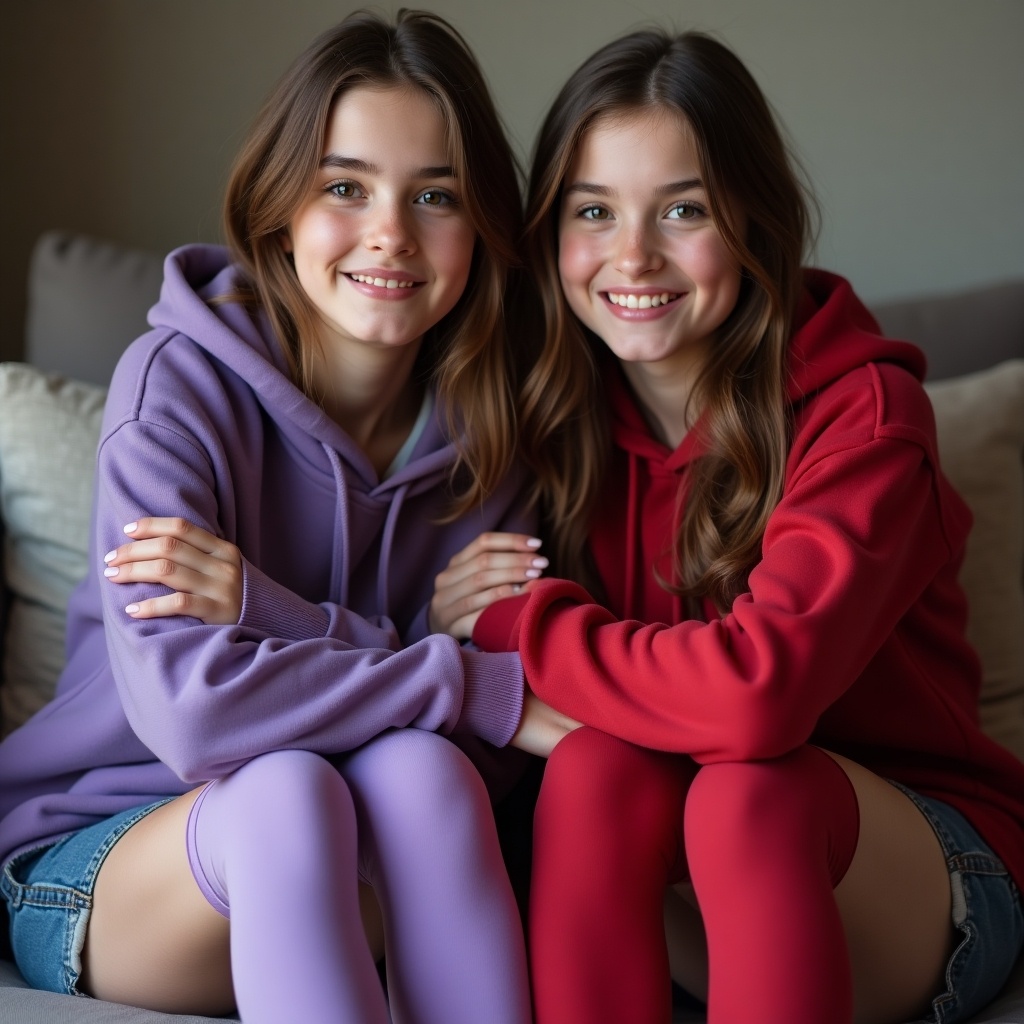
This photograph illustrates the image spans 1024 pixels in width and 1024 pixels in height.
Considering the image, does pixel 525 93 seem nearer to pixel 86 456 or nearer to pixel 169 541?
pixel 86 456

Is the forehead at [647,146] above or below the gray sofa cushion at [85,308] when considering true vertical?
above

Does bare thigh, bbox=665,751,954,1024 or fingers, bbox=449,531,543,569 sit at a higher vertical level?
fingers, bbox=449,531,543,569

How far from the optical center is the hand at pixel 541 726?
1262 millimetres

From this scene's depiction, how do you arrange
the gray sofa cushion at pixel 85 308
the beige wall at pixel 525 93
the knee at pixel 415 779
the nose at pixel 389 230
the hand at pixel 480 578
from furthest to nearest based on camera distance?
the beige wall at pixel 525 93 < the gray sofa cushion at pixel 85 308 < the hand at pixel 480 578 < the nose at pixel 389 230 < the knee at pixel 415 779

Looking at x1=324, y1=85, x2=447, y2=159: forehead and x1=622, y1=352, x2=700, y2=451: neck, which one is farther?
x1=622, y1=352, x2=700, y2=451: neck

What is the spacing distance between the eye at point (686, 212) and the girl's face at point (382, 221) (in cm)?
23

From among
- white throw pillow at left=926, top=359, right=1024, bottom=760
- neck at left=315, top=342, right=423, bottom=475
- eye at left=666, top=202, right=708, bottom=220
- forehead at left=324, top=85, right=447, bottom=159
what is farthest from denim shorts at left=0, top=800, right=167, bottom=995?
white throw pillow at left=926, top=359, right=1024, bottom=760

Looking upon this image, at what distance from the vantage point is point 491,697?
1.26 m

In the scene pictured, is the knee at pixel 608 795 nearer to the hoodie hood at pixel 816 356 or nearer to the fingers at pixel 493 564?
the fingers at pixel 493 564

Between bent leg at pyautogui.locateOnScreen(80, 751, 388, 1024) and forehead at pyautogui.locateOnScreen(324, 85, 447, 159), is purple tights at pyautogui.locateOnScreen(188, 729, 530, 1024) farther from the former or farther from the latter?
forehead at pyautogui.locateOnScreen(324, 85, 447, 159)

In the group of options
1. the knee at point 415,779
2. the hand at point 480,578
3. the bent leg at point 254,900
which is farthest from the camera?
the hand at point 480,578

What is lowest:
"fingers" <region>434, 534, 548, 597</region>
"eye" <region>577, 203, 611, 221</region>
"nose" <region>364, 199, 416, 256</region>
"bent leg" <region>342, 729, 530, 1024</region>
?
"bent leg" <region>342, 729, 530, 1024</region>

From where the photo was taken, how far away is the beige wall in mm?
2125

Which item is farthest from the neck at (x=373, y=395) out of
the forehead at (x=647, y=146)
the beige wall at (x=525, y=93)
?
the beige wall at (x=525, y=93)
